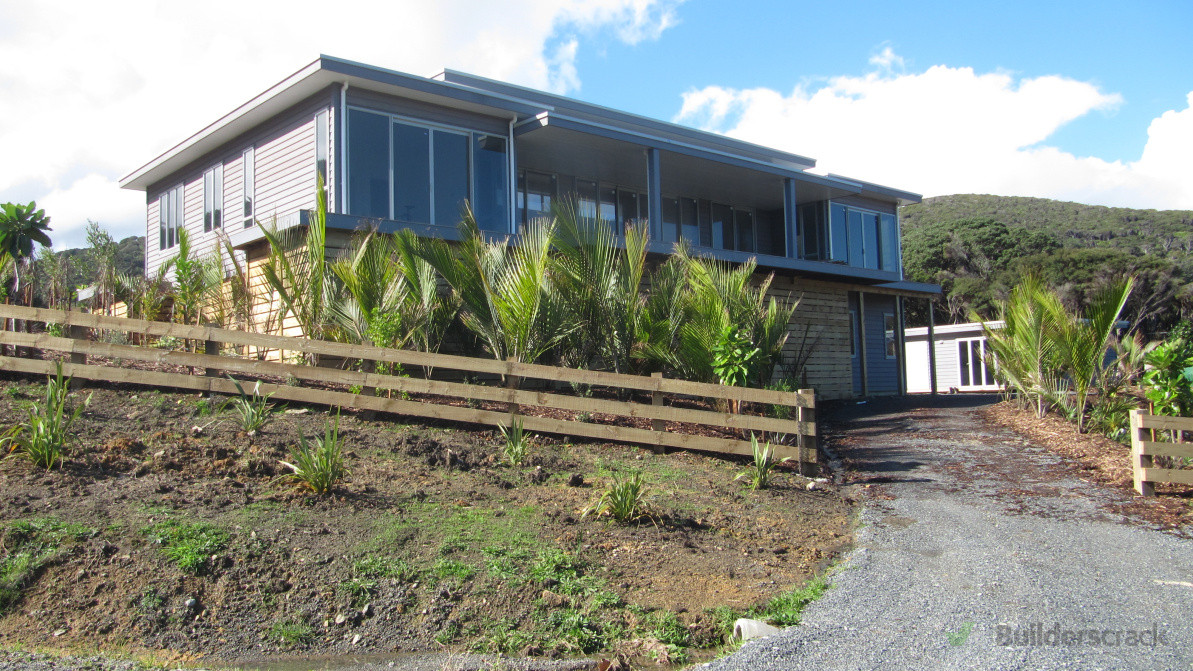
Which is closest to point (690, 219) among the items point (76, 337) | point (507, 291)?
point (507, 291)

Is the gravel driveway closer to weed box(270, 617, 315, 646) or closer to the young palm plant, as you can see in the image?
weed box(270, 617, 315, 646)

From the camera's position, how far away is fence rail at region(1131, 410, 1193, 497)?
7.87 m

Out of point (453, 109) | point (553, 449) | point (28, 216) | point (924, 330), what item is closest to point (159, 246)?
point (28, 216)

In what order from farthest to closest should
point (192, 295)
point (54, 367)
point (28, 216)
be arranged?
point (28, 216) → point (192, 295) → point (54, 367)

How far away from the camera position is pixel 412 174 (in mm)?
12742

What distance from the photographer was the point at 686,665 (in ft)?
14.1

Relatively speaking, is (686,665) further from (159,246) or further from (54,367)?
(159,246)

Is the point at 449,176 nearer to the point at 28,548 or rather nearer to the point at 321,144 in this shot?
the point at 321,144

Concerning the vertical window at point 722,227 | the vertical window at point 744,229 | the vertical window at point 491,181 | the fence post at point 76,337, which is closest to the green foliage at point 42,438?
the fence post at point 76,337

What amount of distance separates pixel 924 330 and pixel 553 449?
23029 mm

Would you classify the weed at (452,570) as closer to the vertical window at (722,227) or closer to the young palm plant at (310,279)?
the young palm plant at (310,279)

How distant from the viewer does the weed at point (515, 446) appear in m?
7.11

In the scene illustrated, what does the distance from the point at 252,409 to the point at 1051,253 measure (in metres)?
48.5

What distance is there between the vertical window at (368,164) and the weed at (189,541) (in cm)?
782
